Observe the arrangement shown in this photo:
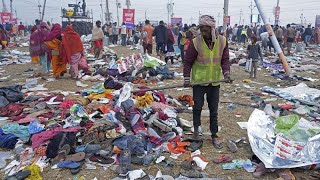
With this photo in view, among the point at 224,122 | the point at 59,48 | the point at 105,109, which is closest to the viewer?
the point at 105,109

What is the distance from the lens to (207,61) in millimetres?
4203

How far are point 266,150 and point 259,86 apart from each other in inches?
210

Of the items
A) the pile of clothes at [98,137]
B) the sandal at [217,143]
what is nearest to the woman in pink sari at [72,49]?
the pile of clothes at [98,137]

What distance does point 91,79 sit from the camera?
9.68 m

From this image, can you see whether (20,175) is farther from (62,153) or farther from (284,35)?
(284,35)

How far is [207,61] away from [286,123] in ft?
4.86

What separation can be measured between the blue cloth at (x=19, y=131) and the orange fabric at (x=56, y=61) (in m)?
5.03

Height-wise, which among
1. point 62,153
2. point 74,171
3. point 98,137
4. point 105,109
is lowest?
point 74,171

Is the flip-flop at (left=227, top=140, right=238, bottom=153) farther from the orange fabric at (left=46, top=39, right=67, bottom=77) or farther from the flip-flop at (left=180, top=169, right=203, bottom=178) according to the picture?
the orange fabric at (left=46, top=39, right=67, bottom=77)

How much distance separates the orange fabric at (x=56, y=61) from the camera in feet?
31.1

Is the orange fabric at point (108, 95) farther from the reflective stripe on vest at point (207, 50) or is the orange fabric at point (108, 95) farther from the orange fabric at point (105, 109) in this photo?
the reflective stripe on vest at point (207, 50)

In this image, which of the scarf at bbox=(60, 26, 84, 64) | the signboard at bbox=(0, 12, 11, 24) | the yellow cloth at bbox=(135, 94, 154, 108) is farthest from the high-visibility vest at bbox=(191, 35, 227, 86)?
the signboard at bbox=(0, 12, 11, 24)

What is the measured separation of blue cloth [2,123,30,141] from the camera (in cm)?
473

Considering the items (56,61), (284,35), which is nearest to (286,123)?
(56,61)
